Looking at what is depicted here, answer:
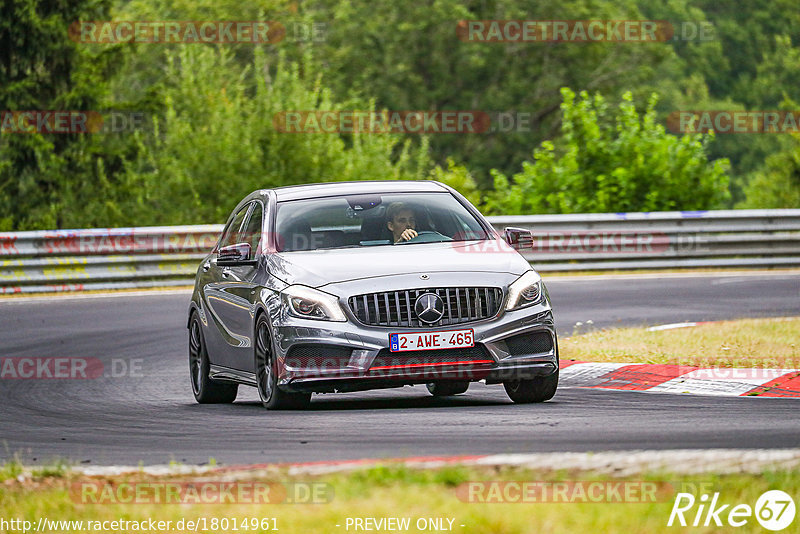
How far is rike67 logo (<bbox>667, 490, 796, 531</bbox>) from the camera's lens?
539cm

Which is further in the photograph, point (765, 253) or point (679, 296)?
point (765, 253)

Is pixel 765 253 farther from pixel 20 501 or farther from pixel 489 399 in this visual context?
pixel 20 501

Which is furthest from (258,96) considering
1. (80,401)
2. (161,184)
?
(80,401)

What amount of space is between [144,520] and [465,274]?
418cm

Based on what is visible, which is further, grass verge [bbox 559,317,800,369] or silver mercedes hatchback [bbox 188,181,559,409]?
grass verge [bbox 559,317,800,369]

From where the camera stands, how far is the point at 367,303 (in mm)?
9492

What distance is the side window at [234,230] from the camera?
12.1 m
